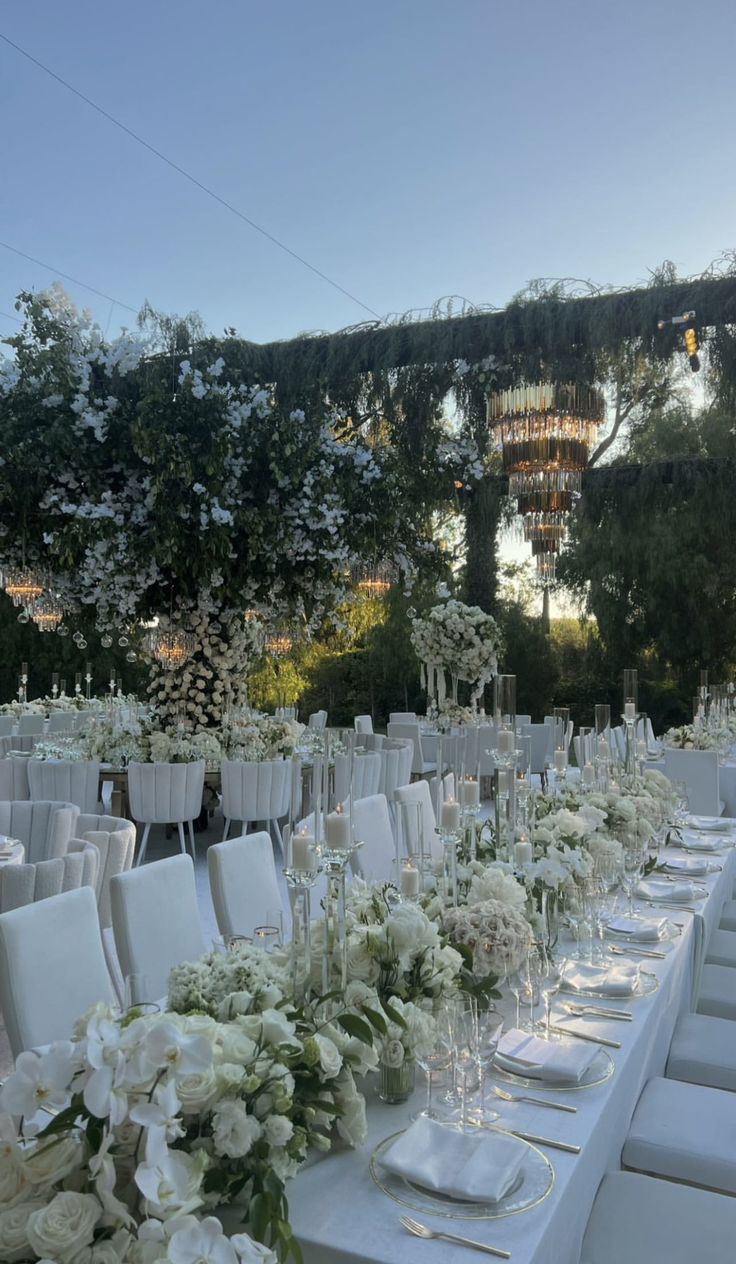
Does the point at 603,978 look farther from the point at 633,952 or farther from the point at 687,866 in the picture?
the point at 687,866

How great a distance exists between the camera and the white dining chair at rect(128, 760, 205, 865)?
639 cm

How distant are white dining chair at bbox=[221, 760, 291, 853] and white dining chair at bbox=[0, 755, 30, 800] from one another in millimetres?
1316

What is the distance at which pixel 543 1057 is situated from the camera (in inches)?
79.0

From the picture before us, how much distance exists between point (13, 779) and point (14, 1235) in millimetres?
5530

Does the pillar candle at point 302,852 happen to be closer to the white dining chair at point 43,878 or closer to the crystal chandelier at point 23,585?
the white dining chair at point 43,878

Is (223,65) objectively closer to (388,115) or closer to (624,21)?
(388,115)

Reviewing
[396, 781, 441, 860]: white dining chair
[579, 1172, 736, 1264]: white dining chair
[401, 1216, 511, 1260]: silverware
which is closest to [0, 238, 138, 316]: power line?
A: [396, 781, 441, 860]: white dining chair

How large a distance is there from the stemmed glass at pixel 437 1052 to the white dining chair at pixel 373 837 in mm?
1885

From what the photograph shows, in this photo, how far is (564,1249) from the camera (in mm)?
1645

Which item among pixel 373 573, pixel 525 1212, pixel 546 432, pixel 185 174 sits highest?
pixel 185 174

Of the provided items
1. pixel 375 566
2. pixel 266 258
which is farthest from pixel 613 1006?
pixel 266 258

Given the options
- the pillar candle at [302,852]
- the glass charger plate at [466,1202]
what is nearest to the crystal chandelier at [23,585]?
the pillar candle at [302,852]

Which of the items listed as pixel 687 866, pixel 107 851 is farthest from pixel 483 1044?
pixel 107 851

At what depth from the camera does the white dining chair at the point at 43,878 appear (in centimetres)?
328
